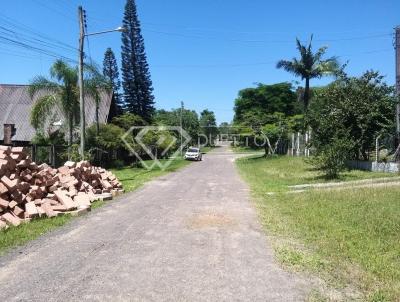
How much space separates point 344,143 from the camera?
70.6 feet

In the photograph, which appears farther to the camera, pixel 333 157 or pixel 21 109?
pixel 21 109

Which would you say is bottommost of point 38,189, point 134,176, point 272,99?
point 134,176

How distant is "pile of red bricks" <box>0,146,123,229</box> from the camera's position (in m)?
11.6

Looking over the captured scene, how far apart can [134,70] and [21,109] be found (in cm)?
1460

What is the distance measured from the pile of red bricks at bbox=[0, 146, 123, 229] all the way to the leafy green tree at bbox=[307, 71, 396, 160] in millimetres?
12544

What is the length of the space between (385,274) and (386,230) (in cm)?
305

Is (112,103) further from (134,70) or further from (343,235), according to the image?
(343,235)

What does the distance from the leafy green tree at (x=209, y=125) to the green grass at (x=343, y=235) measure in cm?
10741

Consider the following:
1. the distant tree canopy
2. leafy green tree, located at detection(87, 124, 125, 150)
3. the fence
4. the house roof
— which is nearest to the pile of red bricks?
leafy green tree, located at detection(87, 124, 125, 150)

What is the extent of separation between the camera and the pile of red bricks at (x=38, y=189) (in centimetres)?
1165

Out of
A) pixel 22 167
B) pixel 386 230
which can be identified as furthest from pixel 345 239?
pixel 22 167

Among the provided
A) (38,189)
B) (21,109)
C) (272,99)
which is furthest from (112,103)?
(272,99)

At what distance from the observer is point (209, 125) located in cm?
12938

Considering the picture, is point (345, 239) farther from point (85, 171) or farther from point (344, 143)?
point (344, 143)
